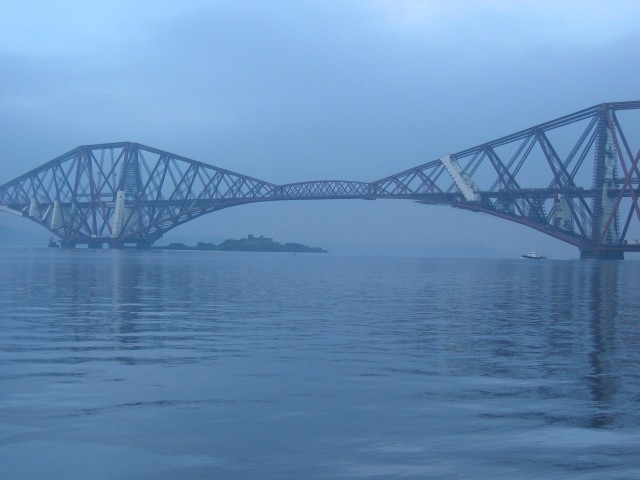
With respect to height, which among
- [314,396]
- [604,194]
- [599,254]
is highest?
[604,194]

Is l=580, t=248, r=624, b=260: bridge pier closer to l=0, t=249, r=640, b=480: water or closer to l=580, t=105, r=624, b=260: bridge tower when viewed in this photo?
l=580, t=105, r=624, b=260: bridge tower

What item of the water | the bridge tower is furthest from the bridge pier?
the water

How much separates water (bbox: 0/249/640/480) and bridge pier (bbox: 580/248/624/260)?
3847 inches

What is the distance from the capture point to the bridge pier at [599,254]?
400 ft

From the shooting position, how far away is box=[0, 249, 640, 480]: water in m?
10.0

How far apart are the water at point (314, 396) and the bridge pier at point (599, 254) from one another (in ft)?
321

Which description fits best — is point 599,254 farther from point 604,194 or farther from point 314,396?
point 314,396

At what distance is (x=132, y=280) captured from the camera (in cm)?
5131

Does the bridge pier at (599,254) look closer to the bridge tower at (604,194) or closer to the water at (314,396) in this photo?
the bridge tower at (604,194)

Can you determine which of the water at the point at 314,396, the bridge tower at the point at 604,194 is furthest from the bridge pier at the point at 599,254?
the water at the point at 314,396

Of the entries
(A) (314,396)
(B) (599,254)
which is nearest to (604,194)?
(B) (599,254)

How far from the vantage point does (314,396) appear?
1375 centimetres

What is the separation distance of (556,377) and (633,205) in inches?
4070

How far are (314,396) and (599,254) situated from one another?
115 meters
